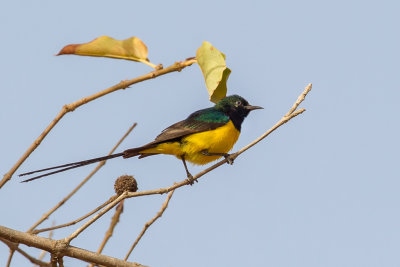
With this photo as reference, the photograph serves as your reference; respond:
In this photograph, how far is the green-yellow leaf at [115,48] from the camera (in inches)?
121

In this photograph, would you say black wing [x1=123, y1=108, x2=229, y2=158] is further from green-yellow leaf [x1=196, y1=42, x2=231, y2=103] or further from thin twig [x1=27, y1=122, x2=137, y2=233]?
green-yellow leaf [x1=196, y1=42, x2=231, y2=103]

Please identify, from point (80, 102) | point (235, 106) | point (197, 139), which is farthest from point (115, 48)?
point (235, 106)

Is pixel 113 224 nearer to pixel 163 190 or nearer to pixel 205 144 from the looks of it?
pixel 163 190

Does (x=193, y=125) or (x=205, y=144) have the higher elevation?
(x=193, y=125)

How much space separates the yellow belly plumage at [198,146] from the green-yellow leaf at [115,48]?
2871 mm

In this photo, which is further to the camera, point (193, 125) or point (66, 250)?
point (193, 125)

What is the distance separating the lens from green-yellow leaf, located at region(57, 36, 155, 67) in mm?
3085

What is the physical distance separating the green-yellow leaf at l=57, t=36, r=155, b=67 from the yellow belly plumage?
113 inches

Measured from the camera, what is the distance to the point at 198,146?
606 cm

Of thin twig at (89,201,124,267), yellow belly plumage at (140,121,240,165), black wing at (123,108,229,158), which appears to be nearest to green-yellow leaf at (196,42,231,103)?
thin twig at (89,201,124,267)

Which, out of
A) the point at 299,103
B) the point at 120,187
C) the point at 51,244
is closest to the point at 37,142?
the point at 51,244

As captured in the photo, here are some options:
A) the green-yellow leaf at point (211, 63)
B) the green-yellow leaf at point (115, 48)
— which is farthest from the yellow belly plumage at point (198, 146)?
the green-yellow leaf at point (211, 63)

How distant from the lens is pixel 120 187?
4.21 metres

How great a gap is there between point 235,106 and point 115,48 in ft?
12.5
